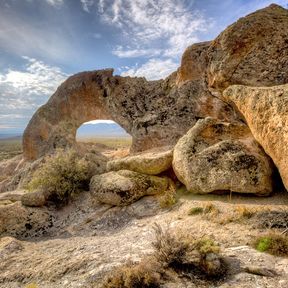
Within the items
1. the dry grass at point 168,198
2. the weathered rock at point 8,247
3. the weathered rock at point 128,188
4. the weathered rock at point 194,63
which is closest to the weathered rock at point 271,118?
the dry grass at point 168,198

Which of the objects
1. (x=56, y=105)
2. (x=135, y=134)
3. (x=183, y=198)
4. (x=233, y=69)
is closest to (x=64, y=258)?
(x=183, y=198)

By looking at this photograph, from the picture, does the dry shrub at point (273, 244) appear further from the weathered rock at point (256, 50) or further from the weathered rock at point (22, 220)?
the weathered rock at point (22, 220)

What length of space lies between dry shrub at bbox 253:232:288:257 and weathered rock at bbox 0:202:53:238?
754cm

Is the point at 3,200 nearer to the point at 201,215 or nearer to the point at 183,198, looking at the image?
the point at 183,198

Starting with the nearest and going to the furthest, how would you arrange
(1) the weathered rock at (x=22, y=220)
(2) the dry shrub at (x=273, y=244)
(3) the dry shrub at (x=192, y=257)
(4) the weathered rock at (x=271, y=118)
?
(3) the dry shrub at (x=192, y=257) < (2) the dry shrub at (x=273, y=244) < (4) the weathered rock at (x=271, y=118) < (1) the weathered rock at (x=22, y=220)

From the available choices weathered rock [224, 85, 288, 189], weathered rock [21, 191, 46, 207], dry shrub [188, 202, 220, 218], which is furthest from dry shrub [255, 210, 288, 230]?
weathered rock [21, 191, 46, 207]

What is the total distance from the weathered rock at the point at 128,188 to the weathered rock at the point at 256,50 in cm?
552

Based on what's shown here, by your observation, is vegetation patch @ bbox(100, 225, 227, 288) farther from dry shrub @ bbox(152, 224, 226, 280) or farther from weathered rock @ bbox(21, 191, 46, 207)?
weathered rock @ bbox(21, 191, 46, 207)

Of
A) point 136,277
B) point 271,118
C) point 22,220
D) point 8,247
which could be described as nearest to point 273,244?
point 136,277

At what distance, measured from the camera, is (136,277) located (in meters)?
4.60

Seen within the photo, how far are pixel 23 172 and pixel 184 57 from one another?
14346mm

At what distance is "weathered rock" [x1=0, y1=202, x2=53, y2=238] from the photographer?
9148 millimetres

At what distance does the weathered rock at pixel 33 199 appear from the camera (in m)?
10.5

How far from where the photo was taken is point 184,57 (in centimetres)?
1532
